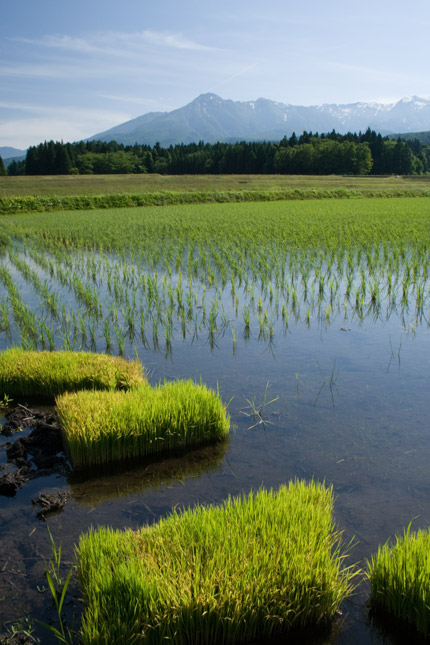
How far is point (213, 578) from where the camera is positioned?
82.0 inches

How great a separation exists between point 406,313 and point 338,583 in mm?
5611

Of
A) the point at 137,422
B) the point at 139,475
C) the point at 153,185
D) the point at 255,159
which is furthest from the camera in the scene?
the point at 255,159

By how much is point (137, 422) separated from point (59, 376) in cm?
144

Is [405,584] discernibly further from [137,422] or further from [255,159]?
[255,159]

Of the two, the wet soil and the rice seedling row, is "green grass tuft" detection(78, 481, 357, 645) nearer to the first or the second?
the wet soil

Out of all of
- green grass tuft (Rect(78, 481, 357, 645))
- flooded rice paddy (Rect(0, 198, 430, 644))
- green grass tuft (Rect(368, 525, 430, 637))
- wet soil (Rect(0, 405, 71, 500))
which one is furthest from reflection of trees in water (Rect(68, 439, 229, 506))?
green grass tuft (Rect(368, 525, 430, 637))

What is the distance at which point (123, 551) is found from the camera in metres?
2.34

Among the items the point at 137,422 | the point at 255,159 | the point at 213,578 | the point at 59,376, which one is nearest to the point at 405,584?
the point at 213,578

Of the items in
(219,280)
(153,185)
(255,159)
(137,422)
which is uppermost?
(255,159)

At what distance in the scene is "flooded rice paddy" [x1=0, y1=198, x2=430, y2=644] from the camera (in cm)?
291

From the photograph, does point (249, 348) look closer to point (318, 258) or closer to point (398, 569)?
point (398, 569)

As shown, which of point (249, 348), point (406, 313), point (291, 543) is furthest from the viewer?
point (406, 313)

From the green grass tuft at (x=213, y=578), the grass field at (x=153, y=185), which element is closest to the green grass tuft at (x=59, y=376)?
the green grass tuft at (x=213, y=578)

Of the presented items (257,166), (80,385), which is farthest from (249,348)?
(257,166)
